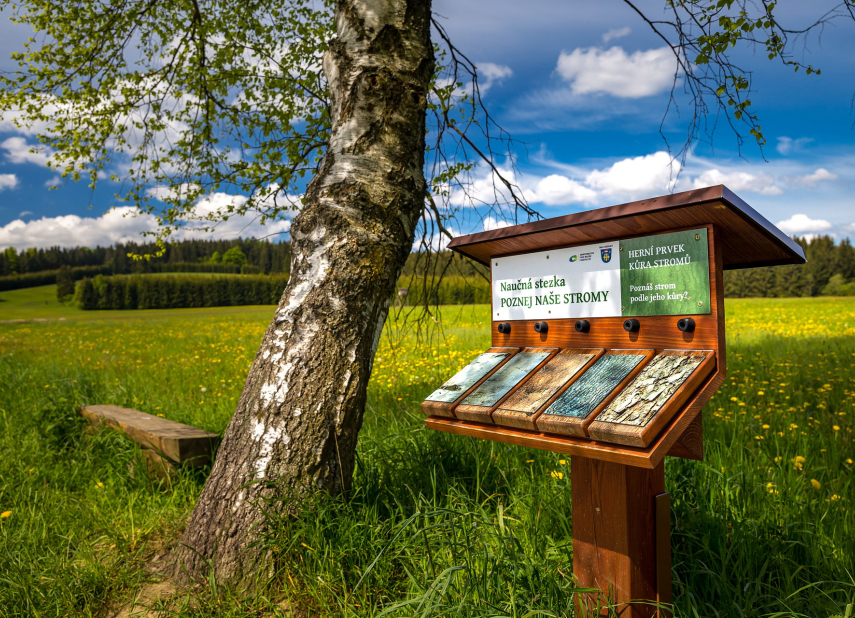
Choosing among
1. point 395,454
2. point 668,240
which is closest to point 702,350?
point 668,240

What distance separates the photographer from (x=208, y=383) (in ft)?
22.2

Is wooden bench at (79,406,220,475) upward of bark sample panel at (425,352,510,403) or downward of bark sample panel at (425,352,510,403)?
downward

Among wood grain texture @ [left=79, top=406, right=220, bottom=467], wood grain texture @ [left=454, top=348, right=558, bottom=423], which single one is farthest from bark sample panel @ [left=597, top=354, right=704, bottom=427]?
wood grain texture @ [left=79, top=406, right=220, bottom=467]

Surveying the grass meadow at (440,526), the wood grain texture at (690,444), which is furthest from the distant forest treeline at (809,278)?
the wood grain texture at (690,444)

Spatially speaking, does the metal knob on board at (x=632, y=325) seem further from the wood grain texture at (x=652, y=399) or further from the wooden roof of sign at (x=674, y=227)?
the wooden roof of sign at (x=674, y=227)

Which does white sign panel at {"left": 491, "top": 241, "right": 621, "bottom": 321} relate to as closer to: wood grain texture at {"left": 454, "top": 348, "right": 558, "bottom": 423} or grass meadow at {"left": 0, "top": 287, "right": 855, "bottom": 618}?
wood grain texture at {"left": 454, "top": 348, "right": 558, "bottom": 423}

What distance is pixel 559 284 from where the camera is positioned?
5.75ft

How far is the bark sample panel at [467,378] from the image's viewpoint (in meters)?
1.79

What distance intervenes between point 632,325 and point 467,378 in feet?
2.00

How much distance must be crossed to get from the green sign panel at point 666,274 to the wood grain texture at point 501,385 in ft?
1.12

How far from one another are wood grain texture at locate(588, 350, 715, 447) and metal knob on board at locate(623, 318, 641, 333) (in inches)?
5.5

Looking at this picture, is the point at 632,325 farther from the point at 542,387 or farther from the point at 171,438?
the point at 171,438

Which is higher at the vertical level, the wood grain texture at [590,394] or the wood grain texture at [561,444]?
the wood grain texture at [590,394]

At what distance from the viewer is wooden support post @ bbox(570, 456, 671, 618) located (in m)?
1.58
